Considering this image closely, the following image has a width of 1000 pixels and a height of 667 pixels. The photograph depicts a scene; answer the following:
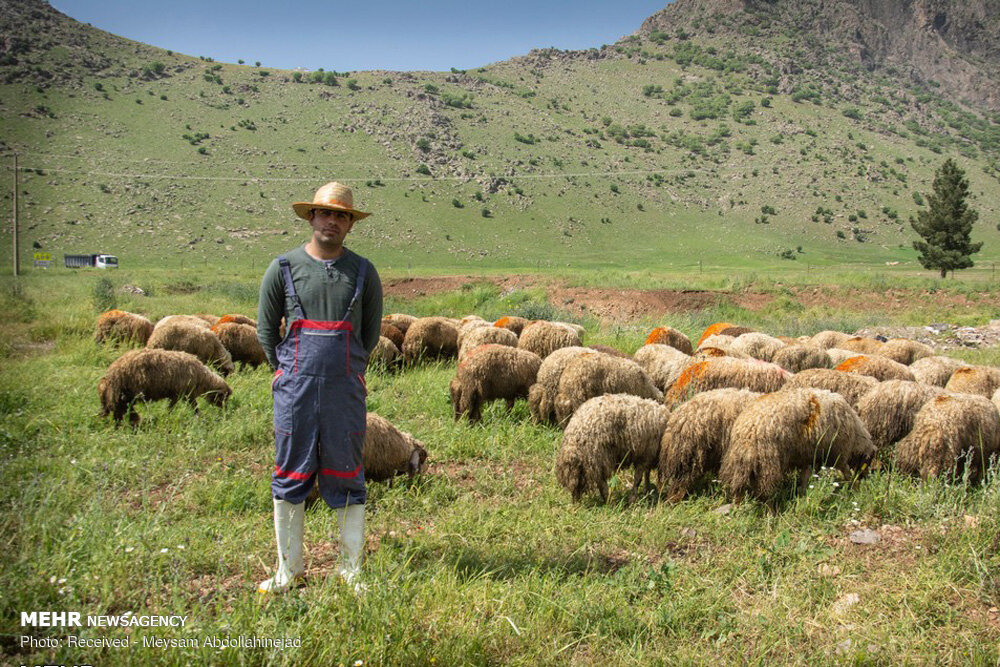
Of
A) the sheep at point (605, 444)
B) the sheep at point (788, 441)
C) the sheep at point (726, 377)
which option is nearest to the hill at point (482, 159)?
the sheep at point (726, 377)

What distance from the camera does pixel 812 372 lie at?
7.32 m

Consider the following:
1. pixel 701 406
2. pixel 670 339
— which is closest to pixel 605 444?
pixel 701 406

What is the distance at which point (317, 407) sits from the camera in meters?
3.53

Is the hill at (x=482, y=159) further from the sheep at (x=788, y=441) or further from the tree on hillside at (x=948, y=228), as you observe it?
the sheep at (x=788, y=441)

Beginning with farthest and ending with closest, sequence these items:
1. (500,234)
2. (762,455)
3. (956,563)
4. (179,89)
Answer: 1. (179,89)
2. (500,234)
3. (762,455)
4. (956,563)

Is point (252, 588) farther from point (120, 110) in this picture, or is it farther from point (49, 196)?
point (120, 110)

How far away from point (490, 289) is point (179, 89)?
210 feet

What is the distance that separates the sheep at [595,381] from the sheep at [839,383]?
1.64 meters

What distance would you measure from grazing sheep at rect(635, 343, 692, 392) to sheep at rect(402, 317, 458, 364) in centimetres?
414

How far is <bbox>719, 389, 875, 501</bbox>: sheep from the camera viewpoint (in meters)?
5.17

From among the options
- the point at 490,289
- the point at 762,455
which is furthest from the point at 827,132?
the point at 762,455

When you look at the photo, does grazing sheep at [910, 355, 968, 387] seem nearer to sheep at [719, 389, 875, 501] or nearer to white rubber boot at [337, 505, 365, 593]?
sheep at [719, 389, 875, 501]

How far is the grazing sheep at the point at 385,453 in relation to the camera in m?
5.43

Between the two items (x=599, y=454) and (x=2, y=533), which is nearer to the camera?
(x=2, y=533)
